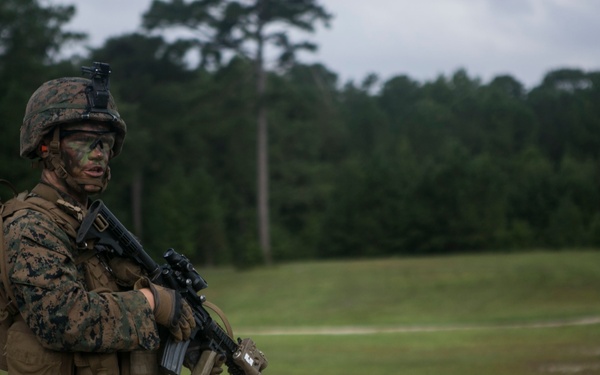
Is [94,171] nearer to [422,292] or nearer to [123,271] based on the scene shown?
[123,271]

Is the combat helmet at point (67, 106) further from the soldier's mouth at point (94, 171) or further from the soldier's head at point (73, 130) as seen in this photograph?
the soldier's mouth at point (94, 171)

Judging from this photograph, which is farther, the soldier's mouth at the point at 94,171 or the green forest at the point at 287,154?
the green forest at the point at 287,154

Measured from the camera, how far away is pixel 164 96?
47.6 meters

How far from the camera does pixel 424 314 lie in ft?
86.4

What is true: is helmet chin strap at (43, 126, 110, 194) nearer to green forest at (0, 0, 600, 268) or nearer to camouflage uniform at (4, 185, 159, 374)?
camouflage uniform at (4, 185, 159, 374)

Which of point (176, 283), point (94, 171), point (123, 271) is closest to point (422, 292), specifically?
point (176, 283)

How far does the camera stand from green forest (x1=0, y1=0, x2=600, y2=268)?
40.2m

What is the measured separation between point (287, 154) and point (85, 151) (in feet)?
201

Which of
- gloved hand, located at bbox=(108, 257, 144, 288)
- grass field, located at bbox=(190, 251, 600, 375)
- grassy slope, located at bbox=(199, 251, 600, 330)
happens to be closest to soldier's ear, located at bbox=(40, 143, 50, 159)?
gloved hand, located at bbox=(108, 257, 144, 288)

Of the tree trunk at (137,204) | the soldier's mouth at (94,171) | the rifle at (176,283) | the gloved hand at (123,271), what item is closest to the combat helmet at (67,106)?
the soldier's mouth at (94,171)

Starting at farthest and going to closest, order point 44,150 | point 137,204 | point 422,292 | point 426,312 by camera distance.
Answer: point 137,204 < point 422,292 < point 426,312 < point 44,150

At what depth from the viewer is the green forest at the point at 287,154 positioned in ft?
132

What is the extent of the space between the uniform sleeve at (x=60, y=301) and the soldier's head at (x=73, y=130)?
277 mm

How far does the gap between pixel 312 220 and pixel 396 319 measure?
33.6 m
